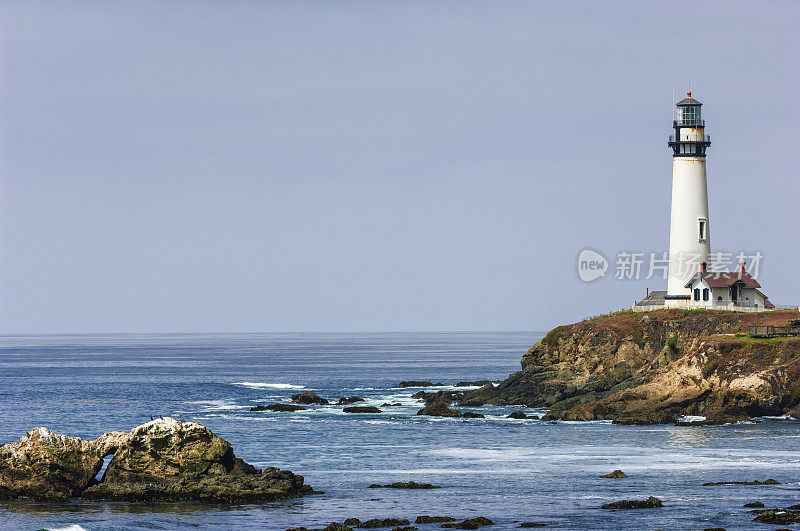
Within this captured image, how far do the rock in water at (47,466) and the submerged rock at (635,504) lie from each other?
20.0 meters

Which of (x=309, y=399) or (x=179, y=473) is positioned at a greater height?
(x=179, y=473)

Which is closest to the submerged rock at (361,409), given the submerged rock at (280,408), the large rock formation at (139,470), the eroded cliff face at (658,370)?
the submerged rock at (280,408)

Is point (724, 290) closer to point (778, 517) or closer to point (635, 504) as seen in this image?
point (635, 504)

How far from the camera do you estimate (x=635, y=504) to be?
4262 cm

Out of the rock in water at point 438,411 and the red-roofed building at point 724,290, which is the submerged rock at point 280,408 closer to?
the rock in water at point 438,411

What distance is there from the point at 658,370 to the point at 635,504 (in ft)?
130

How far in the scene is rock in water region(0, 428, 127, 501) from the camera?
44469 millimetres

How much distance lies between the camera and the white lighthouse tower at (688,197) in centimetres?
9212

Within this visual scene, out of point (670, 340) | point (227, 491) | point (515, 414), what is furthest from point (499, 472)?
point (670, 340)

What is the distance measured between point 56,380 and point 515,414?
2949 inches

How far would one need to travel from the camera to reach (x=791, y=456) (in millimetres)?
55250

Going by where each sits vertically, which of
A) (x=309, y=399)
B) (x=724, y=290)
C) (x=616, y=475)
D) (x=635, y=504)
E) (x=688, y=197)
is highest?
(x=688, y=197)

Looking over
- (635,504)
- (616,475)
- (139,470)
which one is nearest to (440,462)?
(616,475)

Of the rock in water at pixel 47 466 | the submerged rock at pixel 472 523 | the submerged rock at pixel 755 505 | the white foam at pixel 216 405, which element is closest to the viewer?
the submerged rock at pixel 472 523
